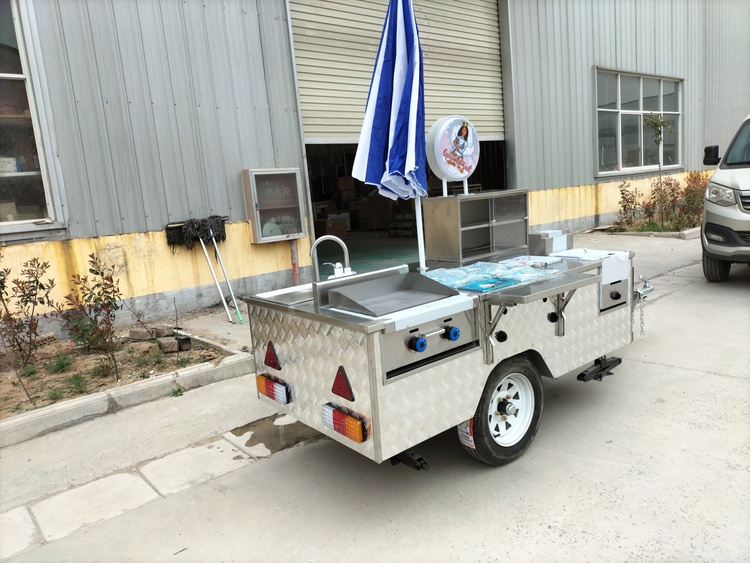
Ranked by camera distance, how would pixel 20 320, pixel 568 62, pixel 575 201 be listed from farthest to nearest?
pixel 575 201 → pixel 568 62 → pixel 20 320

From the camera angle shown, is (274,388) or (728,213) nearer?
(274,388)

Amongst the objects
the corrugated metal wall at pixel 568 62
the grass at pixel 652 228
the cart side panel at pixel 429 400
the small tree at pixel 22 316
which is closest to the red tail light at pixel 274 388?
the cart side panel at pixel 429 400

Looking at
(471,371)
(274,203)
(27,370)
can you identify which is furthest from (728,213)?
(27,370)

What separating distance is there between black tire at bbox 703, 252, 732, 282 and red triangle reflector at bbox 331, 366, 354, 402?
7019 mm

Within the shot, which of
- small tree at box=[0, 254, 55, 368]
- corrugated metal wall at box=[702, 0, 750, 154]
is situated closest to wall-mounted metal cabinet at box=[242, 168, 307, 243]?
small tree at box=[0, 254, 55, 368]

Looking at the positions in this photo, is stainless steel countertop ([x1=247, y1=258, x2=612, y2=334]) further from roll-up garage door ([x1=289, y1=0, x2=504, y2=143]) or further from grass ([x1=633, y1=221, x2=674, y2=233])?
grass ([x1=633, y1=221, x2=674, y2=233])

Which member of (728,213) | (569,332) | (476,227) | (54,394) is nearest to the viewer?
(569,332)

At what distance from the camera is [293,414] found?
3629 millimetres

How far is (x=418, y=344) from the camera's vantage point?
2994 mm

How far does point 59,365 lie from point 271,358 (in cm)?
321

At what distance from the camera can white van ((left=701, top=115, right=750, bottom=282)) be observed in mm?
7336

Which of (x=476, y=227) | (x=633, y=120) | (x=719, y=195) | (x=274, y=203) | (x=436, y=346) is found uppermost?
(x=633, y=120)

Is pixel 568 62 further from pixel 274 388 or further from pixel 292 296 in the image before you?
pixel 274 388

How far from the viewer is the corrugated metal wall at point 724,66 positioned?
62.0 feet
